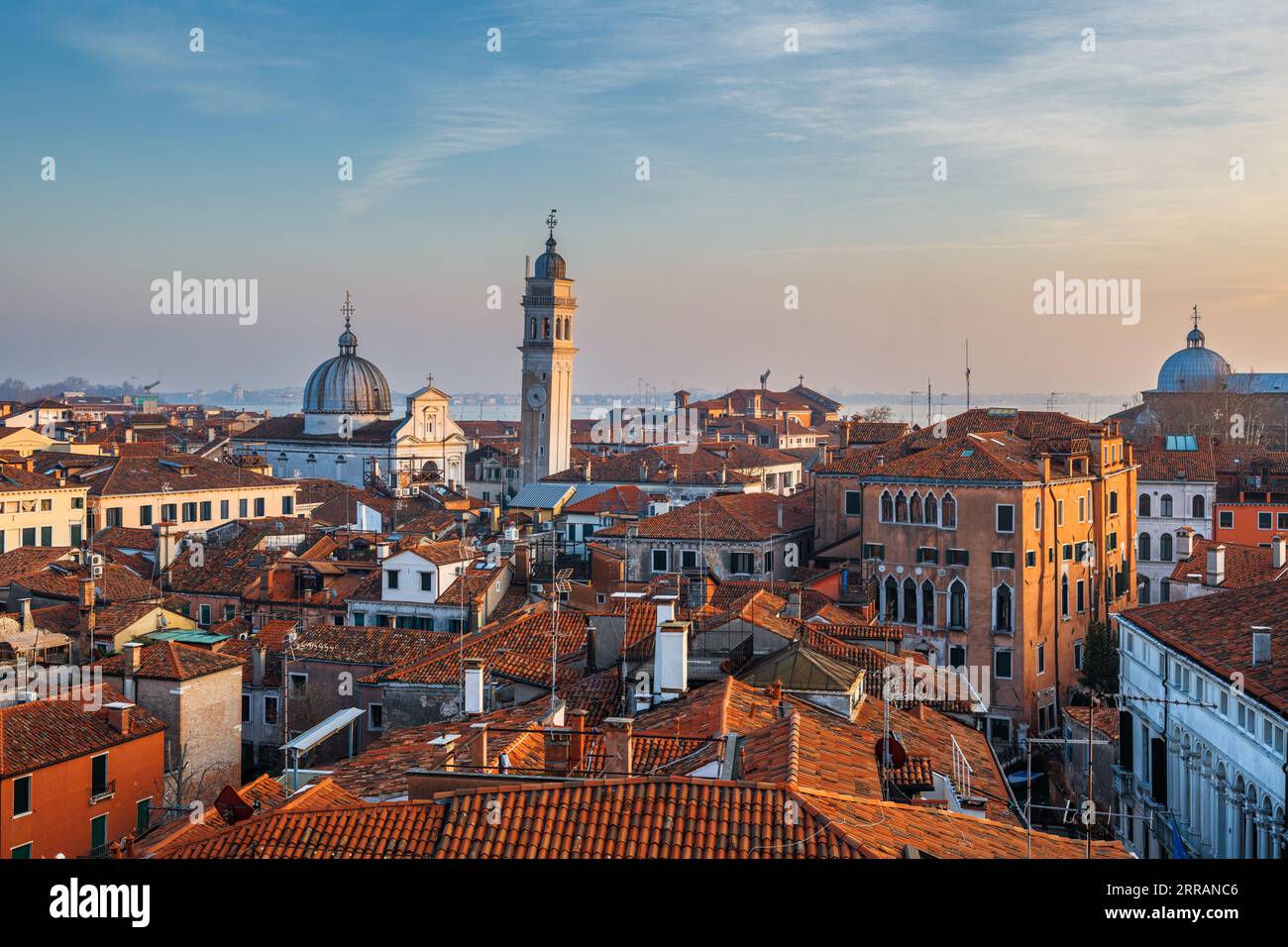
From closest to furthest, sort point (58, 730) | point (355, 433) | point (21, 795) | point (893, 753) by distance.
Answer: point (893, 753), point (21, 795), point (58, 730), point (355, 433)

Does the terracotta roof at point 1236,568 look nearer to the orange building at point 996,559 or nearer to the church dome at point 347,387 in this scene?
the orange building at point 996,559

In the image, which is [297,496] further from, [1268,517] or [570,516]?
[1268,517]

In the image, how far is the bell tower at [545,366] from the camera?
66.0 metres

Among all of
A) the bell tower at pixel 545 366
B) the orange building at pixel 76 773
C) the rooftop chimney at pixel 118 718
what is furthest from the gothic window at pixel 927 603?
the bell tower at pixel 545 366

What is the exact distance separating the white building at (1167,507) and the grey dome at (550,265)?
31.7m

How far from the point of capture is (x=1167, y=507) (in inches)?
1697

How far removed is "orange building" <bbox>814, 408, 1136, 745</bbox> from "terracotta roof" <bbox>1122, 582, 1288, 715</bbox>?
7.66 m

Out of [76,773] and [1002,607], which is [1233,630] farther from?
[76,773]

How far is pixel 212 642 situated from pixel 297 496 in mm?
28574

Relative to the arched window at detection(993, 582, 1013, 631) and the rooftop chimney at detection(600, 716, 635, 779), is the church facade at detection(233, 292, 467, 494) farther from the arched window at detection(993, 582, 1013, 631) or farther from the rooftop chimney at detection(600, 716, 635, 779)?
the rooftop chimney at detection(600, 716, 635, 779)

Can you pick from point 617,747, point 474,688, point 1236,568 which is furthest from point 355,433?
point 617,747

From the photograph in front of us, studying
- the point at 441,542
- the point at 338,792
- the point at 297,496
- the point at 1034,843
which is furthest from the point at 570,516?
the point at 1034,843

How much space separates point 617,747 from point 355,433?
65.4 metres
